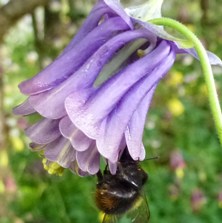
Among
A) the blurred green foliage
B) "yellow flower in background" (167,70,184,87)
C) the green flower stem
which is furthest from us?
"yellow flower in background" (167,70,184,87)

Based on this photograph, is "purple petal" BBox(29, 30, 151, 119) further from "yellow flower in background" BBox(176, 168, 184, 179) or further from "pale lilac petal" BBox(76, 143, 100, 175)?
"yellow flower in background" BBox(176, 168, 184, 179)

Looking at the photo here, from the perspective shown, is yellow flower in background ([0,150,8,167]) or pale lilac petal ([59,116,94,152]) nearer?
pale lilac petal ([59,116,94,152])

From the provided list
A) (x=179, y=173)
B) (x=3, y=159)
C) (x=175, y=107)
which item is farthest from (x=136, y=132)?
(x=175, y=107)

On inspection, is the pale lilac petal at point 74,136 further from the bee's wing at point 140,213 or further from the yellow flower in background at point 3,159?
the yellow flower in background at point 3,159

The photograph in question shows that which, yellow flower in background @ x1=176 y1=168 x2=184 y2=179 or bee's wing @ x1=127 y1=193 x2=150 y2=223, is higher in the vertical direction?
bee's wing @ x1=127 y1=193 x2=150 y2=223

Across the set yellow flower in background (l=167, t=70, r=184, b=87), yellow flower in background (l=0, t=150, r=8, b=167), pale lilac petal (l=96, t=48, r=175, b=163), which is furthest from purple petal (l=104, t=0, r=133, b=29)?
yellow flower in background (l=167, t=70, r=184, b=87)

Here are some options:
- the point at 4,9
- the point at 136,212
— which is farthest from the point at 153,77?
the point at 4,9

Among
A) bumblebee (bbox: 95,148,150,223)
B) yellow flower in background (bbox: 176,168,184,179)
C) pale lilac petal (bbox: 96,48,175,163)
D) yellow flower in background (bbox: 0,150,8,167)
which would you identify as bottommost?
yellow flower in background (bbox: 176,168,184,179)

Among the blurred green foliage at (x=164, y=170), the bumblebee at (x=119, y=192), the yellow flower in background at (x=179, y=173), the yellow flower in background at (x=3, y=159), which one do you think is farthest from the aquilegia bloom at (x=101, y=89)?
the yellow flower in background at (x=3, y=159)
